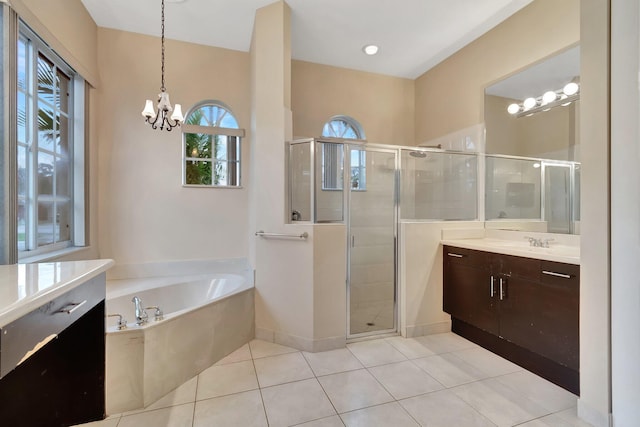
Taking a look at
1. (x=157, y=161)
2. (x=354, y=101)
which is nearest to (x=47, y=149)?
(x=157, y=161)

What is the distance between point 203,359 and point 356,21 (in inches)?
127

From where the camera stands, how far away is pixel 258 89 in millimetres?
2525

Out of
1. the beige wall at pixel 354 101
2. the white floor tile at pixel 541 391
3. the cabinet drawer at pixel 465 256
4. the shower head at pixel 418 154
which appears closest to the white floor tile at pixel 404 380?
the white floor tile at pixel 541 391

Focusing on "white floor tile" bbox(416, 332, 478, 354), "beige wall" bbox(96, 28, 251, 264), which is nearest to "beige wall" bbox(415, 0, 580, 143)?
"white floor tile" bbox(416, 332, 478, 354)

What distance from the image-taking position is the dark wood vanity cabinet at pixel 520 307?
171cm

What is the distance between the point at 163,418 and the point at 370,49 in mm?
3677

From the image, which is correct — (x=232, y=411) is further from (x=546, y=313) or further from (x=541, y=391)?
(x=546, y=313)

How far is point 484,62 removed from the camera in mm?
2811

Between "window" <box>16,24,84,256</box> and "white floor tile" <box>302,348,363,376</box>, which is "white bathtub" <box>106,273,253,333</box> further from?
"white floor tile" <box>302,348,363,376</box>

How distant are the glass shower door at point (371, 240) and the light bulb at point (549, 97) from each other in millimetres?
1288

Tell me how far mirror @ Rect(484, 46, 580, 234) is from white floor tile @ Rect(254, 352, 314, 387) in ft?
7.57

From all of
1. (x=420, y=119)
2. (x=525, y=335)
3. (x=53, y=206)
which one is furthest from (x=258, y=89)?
(x=525, y=335)

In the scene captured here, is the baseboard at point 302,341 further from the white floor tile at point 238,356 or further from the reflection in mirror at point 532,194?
the reflection in mirror at point 532,194

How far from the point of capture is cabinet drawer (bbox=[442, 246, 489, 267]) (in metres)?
2.28
